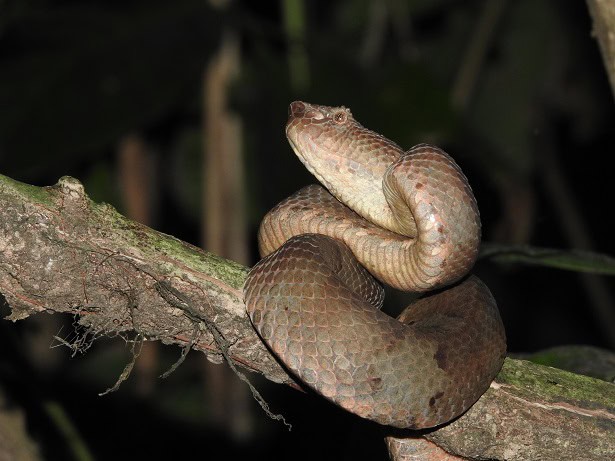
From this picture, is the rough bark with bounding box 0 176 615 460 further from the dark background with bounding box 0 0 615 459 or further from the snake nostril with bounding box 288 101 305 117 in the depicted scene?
the dark background with bounding box 0 0 615 459

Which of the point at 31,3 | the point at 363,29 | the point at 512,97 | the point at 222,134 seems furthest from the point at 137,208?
the point at 512,97

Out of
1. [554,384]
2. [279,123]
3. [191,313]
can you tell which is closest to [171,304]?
[191,313]

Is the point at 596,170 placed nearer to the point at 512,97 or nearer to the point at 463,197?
the point at 512,97

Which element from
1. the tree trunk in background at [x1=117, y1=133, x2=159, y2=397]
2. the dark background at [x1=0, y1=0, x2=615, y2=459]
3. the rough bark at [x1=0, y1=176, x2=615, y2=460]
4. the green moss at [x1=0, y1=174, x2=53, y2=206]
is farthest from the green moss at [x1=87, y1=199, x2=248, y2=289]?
the tree trunk in background at [x1=117, y1=133, x2=159, y2=397]

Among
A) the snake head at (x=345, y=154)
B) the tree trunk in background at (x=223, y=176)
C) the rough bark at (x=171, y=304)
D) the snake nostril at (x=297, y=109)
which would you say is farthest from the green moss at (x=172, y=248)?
the tree trunk in background at (x=223, y=176)

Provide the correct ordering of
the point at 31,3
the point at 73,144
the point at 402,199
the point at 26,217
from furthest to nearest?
the point at 31,3 < the point at 73,144 < the point at 402,199 < the point at 26,217

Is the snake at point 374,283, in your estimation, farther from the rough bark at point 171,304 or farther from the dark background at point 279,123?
the dark background at point 279,123
